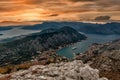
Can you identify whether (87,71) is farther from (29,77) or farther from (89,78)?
(29,77)

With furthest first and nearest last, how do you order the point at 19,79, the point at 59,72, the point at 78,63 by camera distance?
the point at 78,63
the point at 59,72
the point at 19,79

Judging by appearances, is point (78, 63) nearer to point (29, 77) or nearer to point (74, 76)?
point (74, 76)

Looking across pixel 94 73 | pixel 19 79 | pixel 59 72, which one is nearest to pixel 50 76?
pixel 59 72

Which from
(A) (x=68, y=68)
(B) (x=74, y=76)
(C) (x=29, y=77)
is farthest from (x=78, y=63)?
(C) (x=29, y=77)

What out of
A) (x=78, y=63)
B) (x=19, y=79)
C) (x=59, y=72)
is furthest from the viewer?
(x=78, y=63)

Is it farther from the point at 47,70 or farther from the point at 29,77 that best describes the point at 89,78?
the point at 29,77

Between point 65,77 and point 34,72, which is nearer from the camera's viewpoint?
point 65,77

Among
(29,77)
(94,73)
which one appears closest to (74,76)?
(94,73)

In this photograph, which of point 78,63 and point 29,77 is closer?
point 29,77
